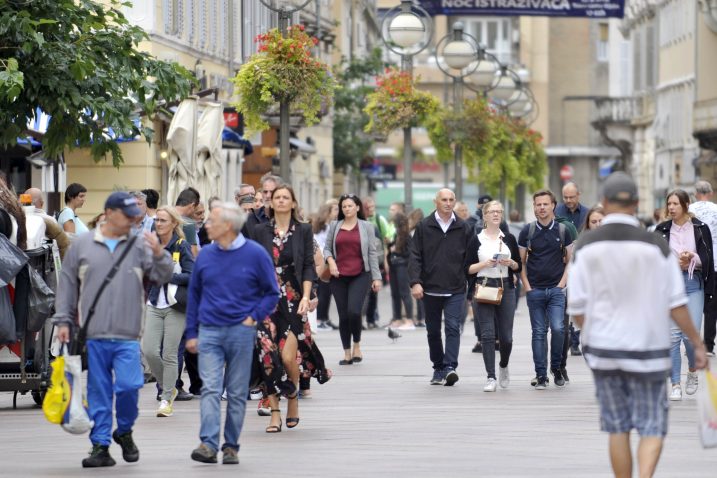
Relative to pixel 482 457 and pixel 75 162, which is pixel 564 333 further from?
pixel 75 162

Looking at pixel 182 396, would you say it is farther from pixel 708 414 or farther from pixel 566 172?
pixel 566 172

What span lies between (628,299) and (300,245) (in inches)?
194

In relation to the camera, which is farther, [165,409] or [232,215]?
[165,409]

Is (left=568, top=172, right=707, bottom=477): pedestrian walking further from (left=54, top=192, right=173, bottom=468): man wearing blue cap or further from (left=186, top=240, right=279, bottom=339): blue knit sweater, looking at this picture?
(left=54, top=192, right=173, bottom=468): man wearing blue cap

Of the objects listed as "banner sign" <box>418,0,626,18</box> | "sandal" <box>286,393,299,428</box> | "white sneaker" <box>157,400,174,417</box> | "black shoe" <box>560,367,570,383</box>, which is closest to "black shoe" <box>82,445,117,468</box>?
"sandal" <box>286,393,299,428</box>

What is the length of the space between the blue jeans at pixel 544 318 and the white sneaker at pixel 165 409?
390 cm

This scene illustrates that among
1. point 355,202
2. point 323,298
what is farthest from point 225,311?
point 323,298

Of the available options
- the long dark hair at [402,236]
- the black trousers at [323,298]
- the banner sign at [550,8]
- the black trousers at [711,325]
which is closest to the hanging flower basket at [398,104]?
the black trousers at [323,298]

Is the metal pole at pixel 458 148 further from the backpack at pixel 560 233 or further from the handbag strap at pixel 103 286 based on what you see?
the handbag strap at pixel 103 286

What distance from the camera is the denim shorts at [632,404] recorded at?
10148 millimetres

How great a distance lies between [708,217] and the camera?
19906mm

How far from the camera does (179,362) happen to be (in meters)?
16.8

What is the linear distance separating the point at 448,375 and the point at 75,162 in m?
14.5

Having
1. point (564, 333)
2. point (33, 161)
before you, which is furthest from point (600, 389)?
point (33, 161)
